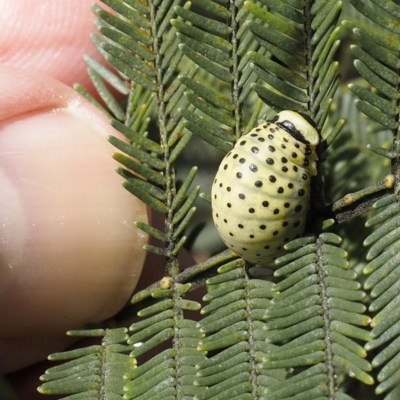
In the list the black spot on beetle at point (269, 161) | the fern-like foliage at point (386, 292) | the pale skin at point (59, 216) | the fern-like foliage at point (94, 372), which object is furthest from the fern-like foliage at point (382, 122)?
the pale skin at point (59, 216)

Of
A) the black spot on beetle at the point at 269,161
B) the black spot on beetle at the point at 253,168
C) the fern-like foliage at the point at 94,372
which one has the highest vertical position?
the black spot on beetle at the point at 269,161

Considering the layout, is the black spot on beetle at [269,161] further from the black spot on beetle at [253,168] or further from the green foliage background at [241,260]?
the green foliage background at [241,260]

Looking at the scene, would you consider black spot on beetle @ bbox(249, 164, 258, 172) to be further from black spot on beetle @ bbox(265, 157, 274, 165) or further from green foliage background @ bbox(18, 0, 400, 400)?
green foliage background @ bbox(18, 0, 400, 400)

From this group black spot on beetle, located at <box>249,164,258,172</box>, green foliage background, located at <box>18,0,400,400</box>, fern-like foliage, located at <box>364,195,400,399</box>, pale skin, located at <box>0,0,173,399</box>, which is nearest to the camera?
fern-like foliage, located at <box>364,195,400,399</box>

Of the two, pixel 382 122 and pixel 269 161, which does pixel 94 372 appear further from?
pixel 382 122

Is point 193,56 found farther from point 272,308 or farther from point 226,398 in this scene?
point 226,398

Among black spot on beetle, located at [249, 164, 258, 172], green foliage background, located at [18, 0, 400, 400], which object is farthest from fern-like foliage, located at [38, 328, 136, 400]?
black spot on beetle, located at [249, 164, 258, 172]
